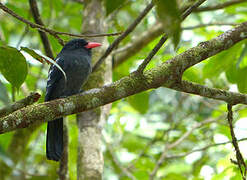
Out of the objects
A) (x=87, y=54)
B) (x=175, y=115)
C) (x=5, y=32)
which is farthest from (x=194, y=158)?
(x=5, y=32)

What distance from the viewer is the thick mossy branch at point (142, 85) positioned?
1927 millimetres

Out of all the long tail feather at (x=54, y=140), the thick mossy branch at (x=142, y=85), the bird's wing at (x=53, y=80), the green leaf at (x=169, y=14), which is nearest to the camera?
the green leaf at (x=169, y=14)

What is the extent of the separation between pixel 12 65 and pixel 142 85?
2.61 ft

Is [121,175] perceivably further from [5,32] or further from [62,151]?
[5,32]

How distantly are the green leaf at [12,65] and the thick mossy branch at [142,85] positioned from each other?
314 mm

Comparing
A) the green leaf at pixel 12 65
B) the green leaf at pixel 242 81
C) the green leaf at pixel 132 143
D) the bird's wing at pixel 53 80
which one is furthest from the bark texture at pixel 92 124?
the green leaf at pixel 132 143

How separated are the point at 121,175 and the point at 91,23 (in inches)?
81.9

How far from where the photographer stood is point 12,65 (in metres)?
1.55

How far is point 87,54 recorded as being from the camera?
152 inches

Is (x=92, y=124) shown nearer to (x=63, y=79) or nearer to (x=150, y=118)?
(x=63, y=79)

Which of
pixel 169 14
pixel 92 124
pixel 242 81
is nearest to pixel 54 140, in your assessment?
pixel 92 124

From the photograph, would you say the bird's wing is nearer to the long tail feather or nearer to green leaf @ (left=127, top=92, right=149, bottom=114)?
the long tail feather

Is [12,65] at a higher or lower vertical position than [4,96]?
higher

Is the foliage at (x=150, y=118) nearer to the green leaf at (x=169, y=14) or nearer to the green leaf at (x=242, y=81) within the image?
the green leaf at (x=242, y=81)
